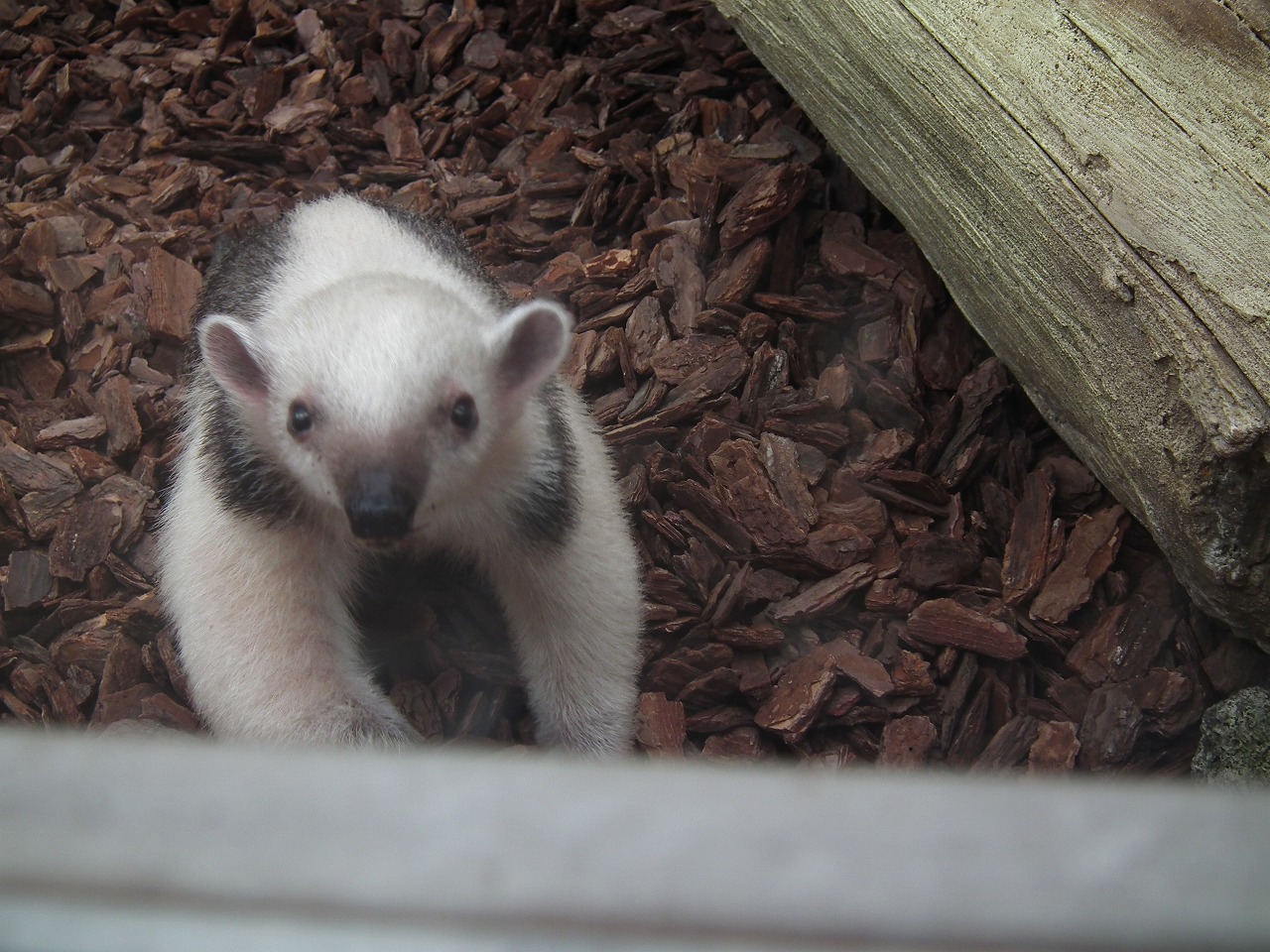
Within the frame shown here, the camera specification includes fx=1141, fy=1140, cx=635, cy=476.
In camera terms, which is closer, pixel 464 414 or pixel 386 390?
pixel 386 390

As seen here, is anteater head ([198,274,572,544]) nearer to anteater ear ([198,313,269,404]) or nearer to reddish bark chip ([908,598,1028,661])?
anteater ear ([198,313,269,404])

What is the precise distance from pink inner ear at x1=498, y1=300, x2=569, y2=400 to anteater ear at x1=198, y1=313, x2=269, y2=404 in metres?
0.70

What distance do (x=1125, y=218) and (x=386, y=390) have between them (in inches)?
88.1

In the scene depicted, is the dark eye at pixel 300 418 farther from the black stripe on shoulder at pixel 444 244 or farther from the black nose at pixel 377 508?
the black stripe on shoulder at pixel 444 244

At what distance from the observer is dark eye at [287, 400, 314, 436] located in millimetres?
3107

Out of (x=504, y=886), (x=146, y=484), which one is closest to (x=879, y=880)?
(x=504, y=886)

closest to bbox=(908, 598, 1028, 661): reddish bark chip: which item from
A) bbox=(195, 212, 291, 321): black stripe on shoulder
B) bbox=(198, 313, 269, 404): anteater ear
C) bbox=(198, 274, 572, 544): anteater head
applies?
bbox=(198, 274, 572, 544): anteater head

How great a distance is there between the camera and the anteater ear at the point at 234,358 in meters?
3.28

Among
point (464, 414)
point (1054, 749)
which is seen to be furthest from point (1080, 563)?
point (464, 414)

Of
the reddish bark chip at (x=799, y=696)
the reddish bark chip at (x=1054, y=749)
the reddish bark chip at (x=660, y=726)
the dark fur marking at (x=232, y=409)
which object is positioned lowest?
the reddish bark chip at (x=660, y=726)

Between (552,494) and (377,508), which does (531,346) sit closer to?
(552,494)

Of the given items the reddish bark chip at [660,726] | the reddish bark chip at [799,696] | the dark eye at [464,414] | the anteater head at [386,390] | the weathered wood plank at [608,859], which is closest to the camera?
the weathered wood plank at [608,859]

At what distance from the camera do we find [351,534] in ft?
10.7

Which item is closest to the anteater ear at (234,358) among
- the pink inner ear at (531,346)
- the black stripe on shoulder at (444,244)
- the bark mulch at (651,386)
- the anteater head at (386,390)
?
the anteater head at (386,390)
